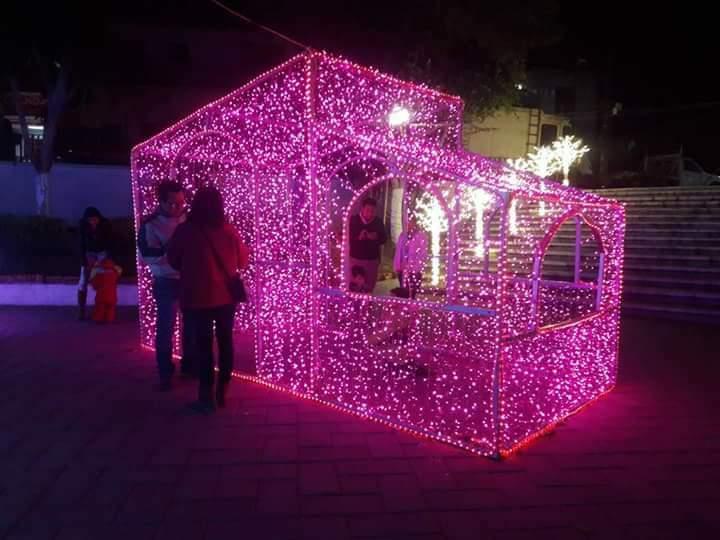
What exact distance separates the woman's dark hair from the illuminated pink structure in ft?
2.68

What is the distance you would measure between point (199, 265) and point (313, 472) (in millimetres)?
1672

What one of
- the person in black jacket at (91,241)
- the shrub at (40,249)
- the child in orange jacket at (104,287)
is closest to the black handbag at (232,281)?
the child in orange jacket at (104,287)

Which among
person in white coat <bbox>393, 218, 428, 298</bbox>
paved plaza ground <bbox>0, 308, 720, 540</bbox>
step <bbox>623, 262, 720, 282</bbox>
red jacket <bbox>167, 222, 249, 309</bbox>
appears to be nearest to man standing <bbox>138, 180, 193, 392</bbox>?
paved plaza ground <bbox>0, 308, 720, 540</bbox>

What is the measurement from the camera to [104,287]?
294 inches

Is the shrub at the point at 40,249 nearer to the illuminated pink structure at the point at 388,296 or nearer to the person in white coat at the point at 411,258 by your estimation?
the illuminated pink structure at the point at 388,296

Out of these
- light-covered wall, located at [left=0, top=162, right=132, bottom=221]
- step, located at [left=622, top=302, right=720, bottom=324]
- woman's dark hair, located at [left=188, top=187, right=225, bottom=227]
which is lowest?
step, located at [left=622, top=302, right=720, bottom=324]

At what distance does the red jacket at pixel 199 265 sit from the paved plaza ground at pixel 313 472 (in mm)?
919

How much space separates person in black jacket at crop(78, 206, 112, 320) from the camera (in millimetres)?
7418

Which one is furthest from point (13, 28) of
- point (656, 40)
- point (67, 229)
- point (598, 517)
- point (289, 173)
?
point (656, 40)

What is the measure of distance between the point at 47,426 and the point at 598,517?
370 cm

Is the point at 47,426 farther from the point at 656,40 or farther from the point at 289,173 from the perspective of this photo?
the point at 656,40

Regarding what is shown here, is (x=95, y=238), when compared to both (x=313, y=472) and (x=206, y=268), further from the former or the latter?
(x=313, y=472)

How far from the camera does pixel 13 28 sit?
1161cm

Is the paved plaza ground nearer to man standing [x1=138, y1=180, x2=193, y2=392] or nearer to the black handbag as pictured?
man standing [x1=138, y1=180, x2=193, y2=392]
